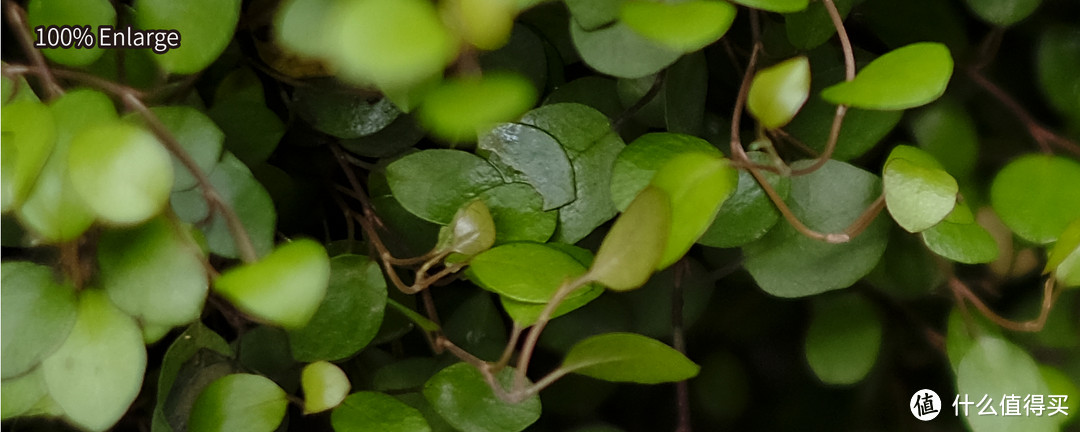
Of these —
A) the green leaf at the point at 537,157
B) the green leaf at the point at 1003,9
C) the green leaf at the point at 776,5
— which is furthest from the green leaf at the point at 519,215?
the green leaf at the point at 1003,9

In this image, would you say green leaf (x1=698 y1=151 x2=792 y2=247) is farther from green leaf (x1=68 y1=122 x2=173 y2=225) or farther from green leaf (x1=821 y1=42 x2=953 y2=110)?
green leaf (x1=68 y1=122 x2=173 y2=225)

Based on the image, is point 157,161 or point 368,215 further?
point 368,215

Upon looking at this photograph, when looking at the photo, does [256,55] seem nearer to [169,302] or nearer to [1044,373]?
[169,302]

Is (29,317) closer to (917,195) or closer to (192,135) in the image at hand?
(192,135)

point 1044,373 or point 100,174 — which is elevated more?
point 100,174

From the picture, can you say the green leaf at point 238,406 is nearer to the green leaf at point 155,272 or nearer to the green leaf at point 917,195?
the green leaf at point 155,272

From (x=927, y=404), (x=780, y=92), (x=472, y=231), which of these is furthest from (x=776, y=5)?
(x=927, y=404)

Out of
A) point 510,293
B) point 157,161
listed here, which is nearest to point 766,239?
point 510,293
